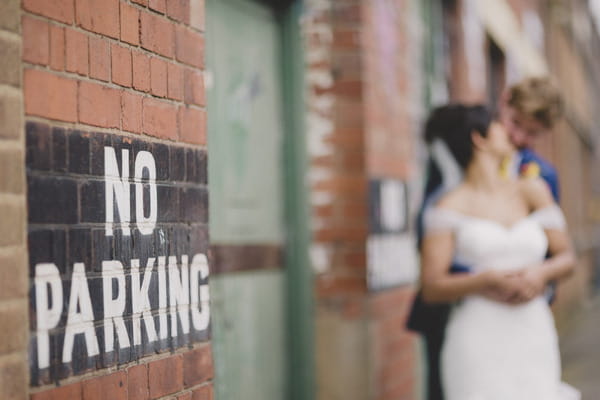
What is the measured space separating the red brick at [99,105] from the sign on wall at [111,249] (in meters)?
0.04

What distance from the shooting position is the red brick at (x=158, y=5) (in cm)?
262

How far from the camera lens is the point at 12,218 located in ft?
6.43

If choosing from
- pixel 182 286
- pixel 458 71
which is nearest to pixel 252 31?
pixel 182 286

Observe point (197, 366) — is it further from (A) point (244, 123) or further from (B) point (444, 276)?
(A) point (244, 123)

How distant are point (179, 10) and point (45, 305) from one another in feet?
3.62

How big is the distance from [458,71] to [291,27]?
304 centimetres

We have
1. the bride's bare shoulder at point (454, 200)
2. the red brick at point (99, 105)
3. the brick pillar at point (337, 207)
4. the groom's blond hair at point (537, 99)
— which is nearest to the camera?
the red brick at point (99, 105)

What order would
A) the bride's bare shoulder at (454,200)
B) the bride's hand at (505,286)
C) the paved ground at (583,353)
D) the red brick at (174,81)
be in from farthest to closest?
1. the paved ground at (583,353)
2. the bride's bare shoulder at (454,200)
3. the bride's hand at (505,286)
4. the red brick at (174,81)

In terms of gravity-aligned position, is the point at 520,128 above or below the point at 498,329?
above

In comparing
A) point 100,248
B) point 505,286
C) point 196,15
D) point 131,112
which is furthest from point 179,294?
point 505,286

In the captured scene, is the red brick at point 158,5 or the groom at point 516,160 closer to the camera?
the red brick at point 158,5

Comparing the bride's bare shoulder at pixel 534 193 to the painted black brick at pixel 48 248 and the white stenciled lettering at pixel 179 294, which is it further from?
the painted black brick at pixel 48 248

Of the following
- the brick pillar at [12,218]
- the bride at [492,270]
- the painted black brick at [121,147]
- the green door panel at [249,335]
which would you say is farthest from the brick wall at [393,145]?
the brick pillar at [12,218]

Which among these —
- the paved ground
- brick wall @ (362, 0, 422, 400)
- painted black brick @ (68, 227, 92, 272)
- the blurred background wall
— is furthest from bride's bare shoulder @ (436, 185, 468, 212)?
the paved ground
